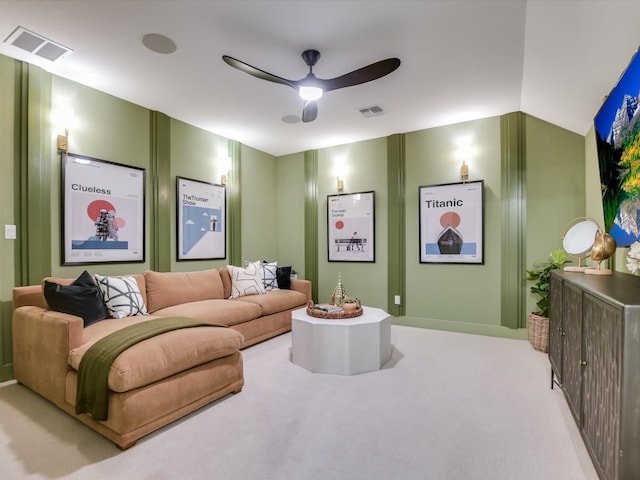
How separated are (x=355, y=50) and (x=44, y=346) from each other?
10.7 feet

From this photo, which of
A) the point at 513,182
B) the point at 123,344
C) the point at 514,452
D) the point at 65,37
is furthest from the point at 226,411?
the point at 513,182

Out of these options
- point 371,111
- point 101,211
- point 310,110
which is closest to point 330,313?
point 310,110

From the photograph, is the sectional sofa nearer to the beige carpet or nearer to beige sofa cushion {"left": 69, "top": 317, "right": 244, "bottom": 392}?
beige sofa cushion {"left": 69, "top": 317, "right": 244, "bottom": 392}

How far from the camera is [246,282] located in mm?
4355

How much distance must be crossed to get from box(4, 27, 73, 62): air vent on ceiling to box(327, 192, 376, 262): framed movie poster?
143 inches

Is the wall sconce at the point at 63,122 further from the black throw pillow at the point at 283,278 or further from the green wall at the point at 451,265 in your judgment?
the green wall at the point at 451,265

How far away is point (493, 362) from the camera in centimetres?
327

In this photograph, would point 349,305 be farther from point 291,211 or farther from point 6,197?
point 6,197

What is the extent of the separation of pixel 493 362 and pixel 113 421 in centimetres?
322

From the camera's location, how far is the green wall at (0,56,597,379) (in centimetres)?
298

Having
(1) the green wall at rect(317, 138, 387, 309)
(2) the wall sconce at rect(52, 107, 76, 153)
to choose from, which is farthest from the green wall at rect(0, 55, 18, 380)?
Result: (1) the green wall at rect(317, 138, 387, 309)

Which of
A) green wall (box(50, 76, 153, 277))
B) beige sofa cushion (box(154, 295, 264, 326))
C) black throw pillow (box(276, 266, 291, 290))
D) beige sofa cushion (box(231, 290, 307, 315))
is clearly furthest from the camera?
black throw pillow (box(276, 266, 291, 290))

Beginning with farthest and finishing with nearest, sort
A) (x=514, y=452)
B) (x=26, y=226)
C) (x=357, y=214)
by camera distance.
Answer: (x=357, y=214) < (x=26, y=226) < (x=514, y=452)

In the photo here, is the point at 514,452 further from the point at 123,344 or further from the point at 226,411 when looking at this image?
the point at 123,344
